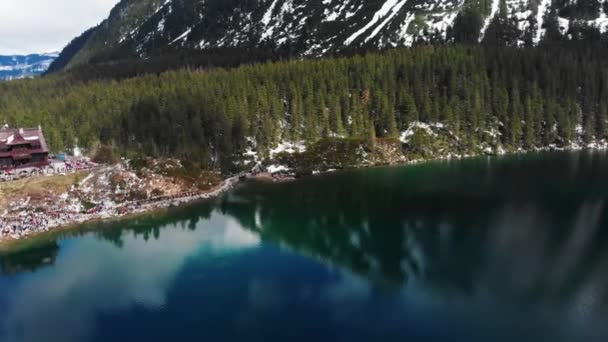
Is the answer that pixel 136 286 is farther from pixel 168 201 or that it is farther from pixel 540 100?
pixel 540 100

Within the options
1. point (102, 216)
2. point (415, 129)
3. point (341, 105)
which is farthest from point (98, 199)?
point (415, 129)

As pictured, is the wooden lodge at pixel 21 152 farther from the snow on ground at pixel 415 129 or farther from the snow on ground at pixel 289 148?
the snow on ground at pixel 415 129

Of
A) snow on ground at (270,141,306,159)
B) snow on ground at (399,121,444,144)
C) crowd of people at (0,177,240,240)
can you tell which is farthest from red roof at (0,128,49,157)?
snow on ground at (399,121,444,144)

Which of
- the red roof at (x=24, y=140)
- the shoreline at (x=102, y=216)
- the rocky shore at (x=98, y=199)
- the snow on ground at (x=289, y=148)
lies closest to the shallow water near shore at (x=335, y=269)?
the shoreline at (x=102, y=216)

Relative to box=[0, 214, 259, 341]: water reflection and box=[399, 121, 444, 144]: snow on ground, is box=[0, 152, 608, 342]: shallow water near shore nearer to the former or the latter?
box=[0, 214, 259, 341]: water reflection

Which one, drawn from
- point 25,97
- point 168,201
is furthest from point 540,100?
point 25,97

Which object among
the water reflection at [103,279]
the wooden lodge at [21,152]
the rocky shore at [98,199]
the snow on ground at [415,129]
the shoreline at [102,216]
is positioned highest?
the wooden lodge at [21,152]

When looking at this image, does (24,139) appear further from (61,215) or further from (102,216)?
(102,216)
